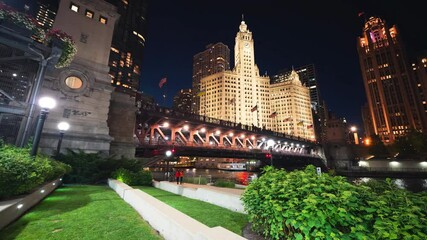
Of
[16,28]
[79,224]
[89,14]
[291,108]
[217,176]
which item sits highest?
[291,108]

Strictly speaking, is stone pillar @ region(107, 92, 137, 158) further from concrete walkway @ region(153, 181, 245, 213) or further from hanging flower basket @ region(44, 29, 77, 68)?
concrete walkway @ region(153, 181, 245, 213)

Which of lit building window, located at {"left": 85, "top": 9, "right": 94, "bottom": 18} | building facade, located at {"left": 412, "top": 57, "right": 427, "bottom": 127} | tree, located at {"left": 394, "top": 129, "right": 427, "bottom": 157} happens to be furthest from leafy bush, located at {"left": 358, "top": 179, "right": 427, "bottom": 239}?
Result: building facade, located at {"left": 412, "top": 57, "right": 427, "bottom": 127}

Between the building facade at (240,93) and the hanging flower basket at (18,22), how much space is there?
408 feet

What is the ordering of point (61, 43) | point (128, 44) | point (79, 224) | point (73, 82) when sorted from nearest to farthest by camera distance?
point (79, 224)
point (61, 43)
point (73, 82)
point (128, 44)

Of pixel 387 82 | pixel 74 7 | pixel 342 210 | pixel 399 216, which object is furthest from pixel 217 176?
pixel 387 82

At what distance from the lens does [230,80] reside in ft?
461

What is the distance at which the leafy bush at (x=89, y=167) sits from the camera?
16.1m

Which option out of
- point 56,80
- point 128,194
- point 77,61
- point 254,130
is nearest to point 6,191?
point 128,194

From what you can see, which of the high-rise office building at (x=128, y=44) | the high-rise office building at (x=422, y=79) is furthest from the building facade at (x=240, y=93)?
the high-rise office building at (x=422, y=79)

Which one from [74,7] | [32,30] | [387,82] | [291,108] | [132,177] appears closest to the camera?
[32,30]

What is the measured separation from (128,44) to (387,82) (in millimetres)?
171756

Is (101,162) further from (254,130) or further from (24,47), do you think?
(254,130)

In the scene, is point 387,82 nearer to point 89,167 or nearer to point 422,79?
point 422,79

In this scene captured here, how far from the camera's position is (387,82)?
129875mm
